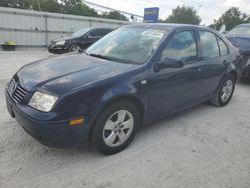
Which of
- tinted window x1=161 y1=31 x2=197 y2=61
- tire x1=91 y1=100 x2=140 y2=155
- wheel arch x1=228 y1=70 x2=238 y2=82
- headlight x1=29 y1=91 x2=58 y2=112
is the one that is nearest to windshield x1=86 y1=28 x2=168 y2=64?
tinted window x1=161 y1=31 x2=197 y2=61

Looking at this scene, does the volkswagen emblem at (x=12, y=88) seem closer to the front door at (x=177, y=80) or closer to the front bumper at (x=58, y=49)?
the front door at (x=177, y=80)

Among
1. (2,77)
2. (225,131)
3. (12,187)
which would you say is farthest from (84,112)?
(2,77)

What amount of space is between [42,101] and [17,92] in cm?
50

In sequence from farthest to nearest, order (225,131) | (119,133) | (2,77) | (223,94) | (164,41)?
(2,77) → (223,94) → (225,131) → (164,41) → (119,133)

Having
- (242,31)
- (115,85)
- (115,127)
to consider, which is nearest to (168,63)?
(115,85)

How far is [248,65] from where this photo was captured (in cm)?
607

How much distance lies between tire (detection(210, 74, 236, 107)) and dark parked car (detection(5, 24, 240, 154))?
0.46 metres

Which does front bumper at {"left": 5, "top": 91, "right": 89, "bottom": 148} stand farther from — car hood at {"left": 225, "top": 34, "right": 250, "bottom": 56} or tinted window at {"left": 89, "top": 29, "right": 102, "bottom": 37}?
tinted window at {"left": 89, "top": 29, "right": 102, "bottom": 37}

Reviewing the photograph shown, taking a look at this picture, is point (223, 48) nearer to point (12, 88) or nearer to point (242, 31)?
point (12, 88)

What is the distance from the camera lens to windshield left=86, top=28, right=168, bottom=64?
3.04 meters

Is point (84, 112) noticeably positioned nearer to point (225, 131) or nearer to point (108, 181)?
point (108, 181)

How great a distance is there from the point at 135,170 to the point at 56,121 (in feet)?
3.40

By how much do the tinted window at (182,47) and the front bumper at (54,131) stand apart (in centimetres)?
150

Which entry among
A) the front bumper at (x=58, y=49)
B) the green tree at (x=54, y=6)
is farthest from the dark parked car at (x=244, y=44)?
the green tree at (x=54, y=6)
